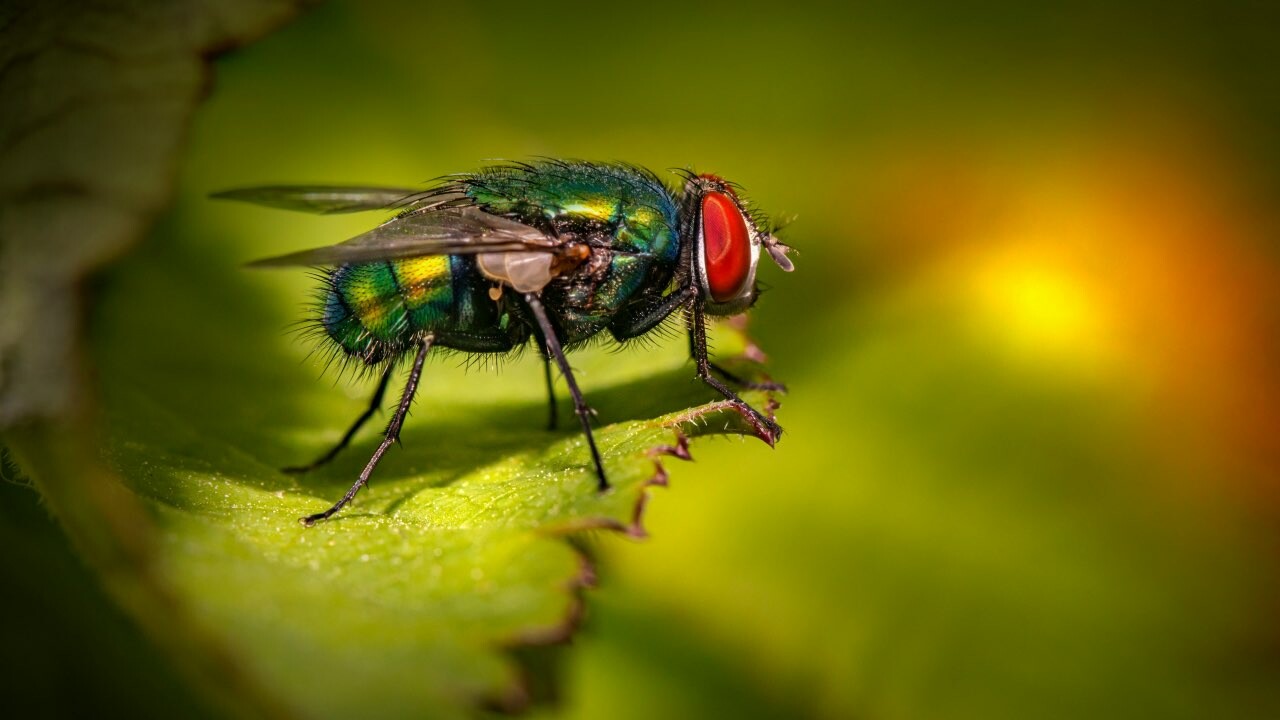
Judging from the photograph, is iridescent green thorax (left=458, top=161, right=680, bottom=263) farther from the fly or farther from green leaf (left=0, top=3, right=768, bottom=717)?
green leaf (left=0, top=3, right=768, bottom=717)

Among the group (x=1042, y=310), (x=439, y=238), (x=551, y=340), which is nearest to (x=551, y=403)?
(x=551, y=340)

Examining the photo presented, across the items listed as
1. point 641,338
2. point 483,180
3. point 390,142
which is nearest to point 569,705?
point 641,338

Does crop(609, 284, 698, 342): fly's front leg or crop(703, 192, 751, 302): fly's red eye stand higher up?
crop(703, 192, 751, 302): fly's red eye

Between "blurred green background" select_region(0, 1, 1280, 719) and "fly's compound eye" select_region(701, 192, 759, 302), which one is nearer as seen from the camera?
"blurred green background" select_region(0, 1, 1280, 719)

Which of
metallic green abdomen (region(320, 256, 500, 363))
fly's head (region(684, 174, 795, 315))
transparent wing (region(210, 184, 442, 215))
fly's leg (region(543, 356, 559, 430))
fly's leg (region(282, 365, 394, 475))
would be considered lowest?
fly's leg (region(282, 365, 394, 475))

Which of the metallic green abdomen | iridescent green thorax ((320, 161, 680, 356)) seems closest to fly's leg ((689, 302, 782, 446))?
iridescent green thorax ((320, 161, 680, 356))

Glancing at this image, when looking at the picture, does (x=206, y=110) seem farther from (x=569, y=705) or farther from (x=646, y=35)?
(x=569, y=705)

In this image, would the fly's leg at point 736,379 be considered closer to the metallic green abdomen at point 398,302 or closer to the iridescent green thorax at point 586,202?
the iridescent green thorax at point 586,202


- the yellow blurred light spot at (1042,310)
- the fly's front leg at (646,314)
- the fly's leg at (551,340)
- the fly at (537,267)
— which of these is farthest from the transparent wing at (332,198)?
the yellow blurred light spot at (1042,310)
